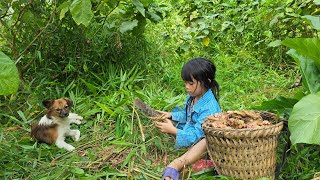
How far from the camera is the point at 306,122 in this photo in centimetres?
262

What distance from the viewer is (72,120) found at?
3.80 m

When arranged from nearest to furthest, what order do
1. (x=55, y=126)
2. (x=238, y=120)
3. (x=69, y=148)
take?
(x=238, y=120), (x=69, y=148), (x=55, y=126)

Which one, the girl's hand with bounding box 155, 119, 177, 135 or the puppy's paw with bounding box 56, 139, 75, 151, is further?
the puppy's paw with bounding box 56, 139, 75, 151

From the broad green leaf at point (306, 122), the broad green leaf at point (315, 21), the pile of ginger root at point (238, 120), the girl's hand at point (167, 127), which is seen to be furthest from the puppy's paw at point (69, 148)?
the broad green leaf at point (315, 21)

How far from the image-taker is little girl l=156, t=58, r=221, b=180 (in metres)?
3.20

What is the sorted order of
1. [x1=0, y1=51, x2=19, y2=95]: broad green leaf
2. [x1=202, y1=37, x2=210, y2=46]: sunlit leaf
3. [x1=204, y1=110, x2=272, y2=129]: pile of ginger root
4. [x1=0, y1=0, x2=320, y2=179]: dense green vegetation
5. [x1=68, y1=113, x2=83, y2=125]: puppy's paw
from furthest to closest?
[x1=202, y1=37, x2=210, y2=46]: sunlit leaf → [x1=68, y1=113, x2=83, y2=125]: puppy's paw → [x1=0, y1=0, x2=320, y2=179]: dense green vegetation → [x1=204, y1=110, x2=272, y2=129]: pile of ginger root → [x1=0, y1=51, x2=19, y2=95]: broad green leaf

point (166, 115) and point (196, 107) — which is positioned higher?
point (196, 107)

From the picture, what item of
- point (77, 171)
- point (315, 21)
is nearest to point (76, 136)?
point (77, 171)

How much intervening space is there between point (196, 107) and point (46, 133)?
1209mm

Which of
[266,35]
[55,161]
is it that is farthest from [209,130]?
[266,35]

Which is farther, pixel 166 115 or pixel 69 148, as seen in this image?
pixel 166 115

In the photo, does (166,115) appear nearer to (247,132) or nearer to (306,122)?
(247,132)

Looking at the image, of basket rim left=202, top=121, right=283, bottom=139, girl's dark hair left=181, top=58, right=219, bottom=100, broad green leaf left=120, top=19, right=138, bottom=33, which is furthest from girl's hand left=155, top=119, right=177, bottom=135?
broad green leaf left=120, top=19, right=138, bottom=33

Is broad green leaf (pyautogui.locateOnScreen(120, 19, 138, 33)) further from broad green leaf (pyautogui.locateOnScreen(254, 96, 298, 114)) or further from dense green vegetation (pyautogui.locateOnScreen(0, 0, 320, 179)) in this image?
broad green leaf (pyautogui.locateOnScreen(254, 96, 298, 114))
